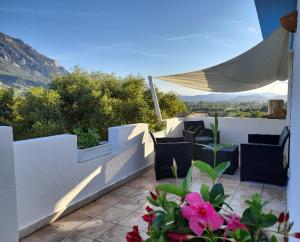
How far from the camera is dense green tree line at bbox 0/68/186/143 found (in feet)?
26.5

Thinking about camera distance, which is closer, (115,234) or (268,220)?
(268,220)

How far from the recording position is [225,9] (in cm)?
922

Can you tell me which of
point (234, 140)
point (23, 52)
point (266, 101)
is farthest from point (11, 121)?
point (23, 52)

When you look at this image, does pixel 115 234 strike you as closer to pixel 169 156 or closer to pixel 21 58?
pixel 169 156

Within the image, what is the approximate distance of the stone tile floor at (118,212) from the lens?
133 inches

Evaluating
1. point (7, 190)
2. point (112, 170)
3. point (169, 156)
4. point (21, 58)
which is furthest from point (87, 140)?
point (21, 58)

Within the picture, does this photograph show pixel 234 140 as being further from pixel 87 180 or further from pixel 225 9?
pixel 87 180

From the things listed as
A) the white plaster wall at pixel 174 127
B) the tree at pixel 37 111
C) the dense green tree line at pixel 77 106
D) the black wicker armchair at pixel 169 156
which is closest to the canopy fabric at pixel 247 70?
the white plaster wall at pixel 174 127

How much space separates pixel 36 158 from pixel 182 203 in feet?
10.0

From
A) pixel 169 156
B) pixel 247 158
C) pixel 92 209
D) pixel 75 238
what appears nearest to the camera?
pixel 75 238

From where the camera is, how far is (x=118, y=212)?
4082 mm

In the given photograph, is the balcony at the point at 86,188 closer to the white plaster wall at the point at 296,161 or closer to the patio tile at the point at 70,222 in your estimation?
the patio tile at the point at 70,222

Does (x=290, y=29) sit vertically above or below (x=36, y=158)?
above

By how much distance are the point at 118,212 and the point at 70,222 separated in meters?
0.77
